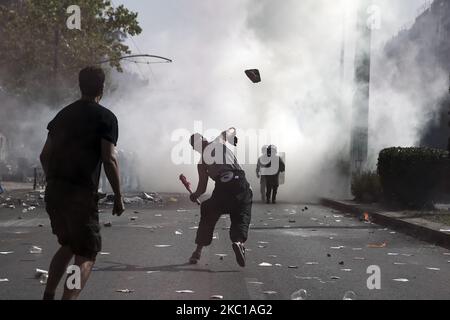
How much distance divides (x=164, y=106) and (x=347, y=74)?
9338 millimetres

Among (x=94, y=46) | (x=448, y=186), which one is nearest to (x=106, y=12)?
(x=94, y=46)

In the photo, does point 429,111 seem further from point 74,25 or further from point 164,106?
point 74,25

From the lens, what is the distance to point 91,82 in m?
5.79

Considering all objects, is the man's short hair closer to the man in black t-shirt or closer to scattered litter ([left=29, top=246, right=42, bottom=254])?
the man in black t-shirt

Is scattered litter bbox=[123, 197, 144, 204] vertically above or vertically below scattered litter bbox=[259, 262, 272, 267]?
above

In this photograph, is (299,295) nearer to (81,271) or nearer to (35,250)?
(81,271)

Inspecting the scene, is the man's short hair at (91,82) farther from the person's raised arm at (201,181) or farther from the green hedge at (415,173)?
the green hedge at (415,173)

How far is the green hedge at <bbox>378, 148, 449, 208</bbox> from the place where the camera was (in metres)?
16.2

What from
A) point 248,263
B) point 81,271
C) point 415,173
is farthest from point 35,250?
point 415,173

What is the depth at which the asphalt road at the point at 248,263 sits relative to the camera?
7.27m

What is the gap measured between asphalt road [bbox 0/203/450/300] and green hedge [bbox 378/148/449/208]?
2.06 m

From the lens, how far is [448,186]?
1950 centimetres

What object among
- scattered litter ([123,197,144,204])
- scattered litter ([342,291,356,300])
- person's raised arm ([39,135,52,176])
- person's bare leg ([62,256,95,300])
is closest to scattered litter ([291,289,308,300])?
scattered litter ([342,291,356,300])

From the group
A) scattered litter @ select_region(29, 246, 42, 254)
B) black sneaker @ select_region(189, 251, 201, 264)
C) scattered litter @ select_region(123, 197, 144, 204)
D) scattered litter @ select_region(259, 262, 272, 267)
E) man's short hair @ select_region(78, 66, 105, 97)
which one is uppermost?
man's short hair @ select_region(78, 66, 105, 97)
